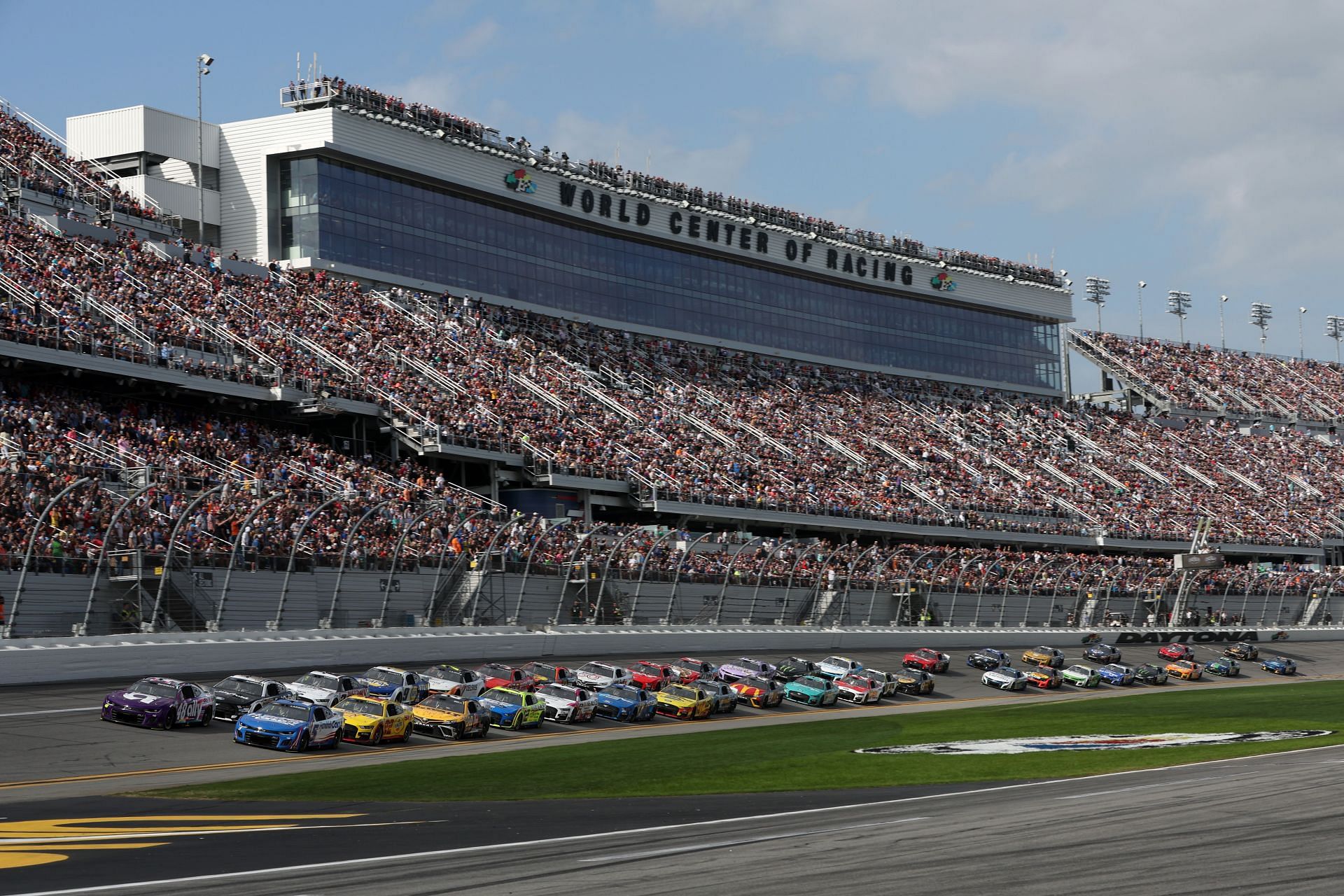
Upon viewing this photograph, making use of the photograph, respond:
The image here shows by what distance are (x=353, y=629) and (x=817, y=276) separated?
5750 centimetres

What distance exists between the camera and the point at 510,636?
48.5 m

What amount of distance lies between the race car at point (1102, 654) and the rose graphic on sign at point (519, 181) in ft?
119

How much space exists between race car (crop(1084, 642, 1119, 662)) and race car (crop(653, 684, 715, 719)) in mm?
28307

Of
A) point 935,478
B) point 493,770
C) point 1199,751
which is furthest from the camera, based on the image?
point 935,478

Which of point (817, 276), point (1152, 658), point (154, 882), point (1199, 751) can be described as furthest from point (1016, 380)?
point (154, 882)

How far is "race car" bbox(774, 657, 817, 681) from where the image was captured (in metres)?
49.5

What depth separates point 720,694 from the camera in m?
42.9

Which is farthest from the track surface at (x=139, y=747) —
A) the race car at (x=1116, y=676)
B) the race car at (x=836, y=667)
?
the race car at (x=1116, y=676)

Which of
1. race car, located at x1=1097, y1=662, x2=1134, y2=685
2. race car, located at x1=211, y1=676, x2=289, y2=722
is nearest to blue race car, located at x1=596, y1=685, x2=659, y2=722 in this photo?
race car, located at x1=211, y1=676, x2=289, y2=722

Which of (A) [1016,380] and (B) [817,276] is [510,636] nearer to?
(B) [817,276]

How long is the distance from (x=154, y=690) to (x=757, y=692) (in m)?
19.5

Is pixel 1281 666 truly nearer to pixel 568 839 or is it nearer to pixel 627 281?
pixel 627 281

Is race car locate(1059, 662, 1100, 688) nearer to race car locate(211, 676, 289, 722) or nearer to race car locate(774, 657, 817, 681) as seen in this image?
race car locate(774, 657, 817, 681)

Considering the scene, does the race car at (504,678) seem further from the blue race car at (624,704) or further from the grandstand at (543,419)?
the grandstand at (543,419)
